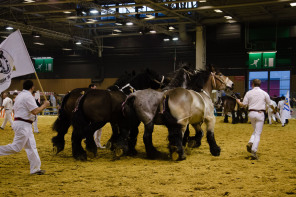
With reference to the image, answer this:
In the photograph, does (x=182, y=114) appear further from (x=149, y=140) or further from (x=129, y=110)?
(x=129, y=110)

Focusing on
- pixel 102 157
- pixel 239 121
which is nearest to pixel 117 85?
pixel 102 157

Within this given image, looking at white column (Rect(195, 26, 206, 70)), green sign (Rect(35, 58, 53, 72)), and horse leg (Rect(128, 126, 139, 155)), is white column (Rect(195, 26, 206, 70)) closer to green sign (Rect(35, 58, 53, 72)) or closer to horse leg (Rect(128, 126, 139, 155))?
green sign (Rect(35, 58, 53, 72))

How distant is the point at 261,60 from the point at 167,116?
75.1 feet

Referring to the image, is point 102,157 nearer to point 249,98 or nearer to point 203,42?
point 249,98

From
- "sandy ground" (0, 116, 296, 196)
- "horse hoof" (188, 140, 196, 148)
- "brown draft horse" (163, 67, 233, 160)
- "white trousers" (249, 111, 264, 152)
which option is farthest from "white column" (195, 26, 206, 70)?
"white trousers" (249, 111, 264, 152)

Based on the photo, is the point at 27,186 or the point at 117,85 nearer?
the point at 27,186

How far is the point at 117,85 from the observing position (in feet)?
33.7

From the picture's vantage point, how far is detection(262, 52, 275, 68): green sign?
94.5ft

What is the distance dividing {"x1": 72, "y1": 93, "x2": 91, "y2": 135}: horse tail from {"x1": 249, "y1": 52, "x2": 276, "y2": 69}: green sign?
915 inches

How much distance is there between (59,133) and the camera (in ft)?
31.0

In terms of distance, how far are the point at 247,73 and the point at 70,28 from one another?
16742mm

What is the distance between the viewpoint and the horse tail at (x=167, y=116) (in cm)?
844

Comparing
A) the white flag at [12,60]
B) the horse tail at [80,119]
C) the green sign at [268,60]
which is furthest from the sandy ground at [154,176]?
the green sign at [268,60]

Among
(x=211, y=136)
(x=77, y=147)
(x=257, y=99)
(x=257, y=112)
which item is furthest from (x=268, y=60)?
(x=77, y=147)
